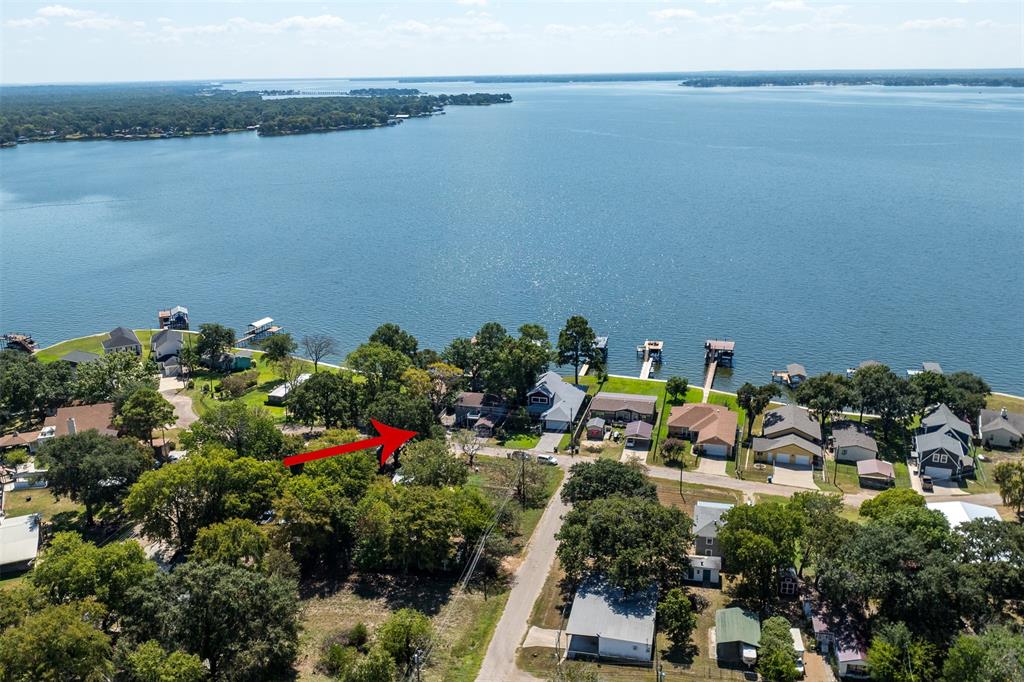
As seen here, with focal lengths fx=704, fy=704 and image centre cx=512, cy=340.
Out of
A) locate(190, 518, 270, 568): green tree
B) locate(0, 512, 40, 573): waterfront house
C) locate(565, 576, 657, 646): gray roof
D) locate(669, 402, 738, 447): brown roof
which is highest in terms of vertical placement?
locate(190, 518, 270, 568): green tree

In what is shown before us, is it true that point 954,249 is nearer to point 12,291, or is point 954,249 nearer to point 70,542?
point 70,542

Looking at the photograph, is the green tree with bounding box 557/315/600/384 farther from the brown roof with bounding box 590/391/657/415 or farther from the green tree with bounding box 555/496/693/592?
the green tree with bounding box 555/496/693/592

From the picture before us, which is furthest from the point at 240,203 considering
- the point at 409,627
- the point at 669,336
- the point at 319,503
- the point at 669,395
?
the point at 409,627

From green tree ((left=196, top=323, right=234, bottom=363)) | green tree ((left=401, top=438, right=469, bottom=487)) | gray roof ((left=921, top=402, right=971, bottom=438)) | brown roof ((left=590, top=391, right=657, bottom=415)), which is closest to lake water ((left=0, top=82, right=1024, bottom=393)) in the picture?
brown roof ((left=590, top=391, right=657, bottom=415))

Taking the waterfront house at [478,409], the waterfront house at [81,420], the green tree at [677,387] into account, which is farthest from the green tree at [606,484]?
the waterfront house at [81,420]

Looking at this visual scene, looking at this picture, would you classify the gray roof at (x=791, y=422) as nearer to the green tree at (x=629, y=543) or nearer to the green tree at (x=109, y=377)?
the green tree at (x=629, y=543)

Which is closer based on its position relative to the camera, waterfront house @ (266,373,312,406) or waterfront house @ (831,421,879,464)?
→ waterfront house @ (831,421,879,464)

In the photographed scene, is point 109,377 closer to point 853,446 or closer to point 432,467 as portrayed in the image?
point 432,467

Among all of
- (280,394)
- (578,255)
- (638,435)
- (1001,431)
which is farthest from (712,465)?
(578,255)
